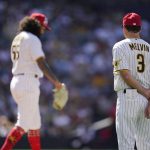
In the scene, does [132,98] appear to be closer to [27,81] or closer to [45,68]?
[45,68]

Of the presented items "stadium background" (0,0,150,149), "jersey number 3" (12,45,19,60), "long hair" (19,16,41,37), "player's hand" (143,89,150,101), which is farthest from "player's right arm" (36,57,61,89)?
"stadium background" (0,0,150,149)

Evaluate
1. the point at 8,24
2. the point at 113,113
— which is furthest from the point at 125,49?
the point at 8,24

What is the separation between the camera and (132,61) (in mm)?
7293

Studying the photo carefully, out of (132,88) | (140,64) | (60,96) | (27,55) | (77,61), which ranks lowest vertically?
(60,96)

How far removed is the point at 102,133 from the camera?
1448cm

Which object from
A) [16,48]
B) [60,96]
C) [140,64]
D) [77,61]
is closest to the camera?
[140,64]

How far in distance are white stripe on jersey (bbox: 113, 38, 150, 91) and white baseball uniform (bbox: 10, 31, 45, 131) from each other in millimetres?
1466

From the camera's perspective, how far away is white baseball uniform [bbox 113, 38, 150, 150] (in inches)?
284

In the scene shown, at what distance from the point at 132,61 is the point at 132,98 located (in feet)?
1.31

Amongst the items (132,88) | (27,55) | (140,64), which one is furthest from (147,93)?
(27,55)

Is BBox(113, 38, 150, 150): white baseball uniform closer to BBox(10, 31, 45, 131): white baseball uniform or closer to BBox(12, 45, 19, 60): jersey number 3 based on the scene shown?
BBox(10, 31, 45, 131): white baseball uniform

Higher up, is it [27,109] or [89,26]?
[89,26]

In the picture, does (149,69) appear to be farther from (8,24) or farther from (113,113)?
(8,24)

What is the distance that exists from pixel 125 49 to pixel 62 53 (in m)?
9.18
